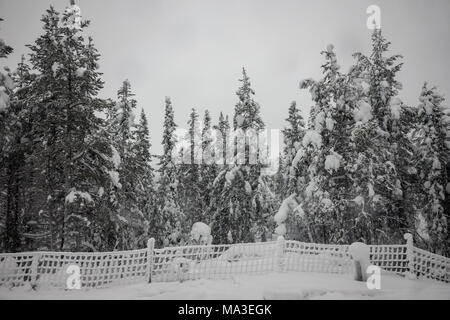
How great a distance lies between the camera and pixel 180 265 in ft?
39.6

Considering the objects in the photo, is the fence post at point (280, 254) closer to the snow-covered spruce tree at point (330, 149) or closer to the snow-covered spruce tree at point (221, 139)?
the snow-covered spruce tree at point (330, 149)

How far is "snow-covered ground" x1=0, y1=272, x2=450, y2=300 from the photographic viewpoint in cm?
932

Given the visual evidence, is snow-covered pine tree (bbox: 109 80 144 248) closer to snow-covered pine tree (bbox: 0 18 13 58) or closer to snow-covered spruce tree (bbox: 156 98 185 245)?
snow-covered spruce tree (bbox: 156 98 185 245)

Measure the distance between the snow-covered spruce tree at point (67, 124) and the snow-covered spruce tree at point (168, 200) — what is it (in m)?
14.0

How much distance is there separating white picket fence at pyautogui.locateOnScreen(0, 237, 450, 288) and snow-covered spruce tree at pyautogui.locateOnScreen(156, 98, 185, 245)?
17453 mm

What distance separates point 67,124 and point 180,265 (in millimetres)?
9016

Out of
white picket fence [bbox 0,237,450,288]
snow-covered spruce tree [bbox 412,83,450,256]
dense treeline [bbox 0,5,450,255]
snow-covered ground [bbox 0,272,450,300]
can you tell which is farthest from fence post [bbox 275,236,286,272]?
snow-covered spruce tree [bbox 412,83,450,256]

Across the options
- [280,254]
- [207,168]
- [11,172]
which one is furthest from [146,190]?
[280,254]

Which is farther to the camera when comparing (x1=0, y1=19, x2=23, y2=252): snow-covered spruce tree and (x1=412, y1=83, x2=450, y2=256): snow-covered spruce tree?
(x1=412, y1=83, x2=450, y2=256): snow-covered spruce tree

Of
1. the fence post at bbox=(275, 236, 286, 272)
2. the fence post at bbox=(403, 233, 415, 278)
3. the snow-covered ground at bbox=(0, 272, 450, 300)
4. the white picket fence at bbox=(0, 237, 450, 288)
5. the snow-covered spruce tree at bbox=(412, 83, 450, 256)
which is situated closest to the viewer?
the snow-covered ground at bbox=(0, 272, 450, 300)

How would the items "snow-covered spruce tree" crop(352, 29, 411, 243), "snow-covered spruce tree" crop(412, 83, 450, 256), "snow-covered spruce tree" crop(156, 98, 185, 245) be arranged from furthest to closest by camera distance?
"snow-covered spruce tree" crop(156, 98, 185, 245), "snow-covered spruce tree" crop(412, 83, 450, 256), "snow-covered spruce tree" crop(352, 29, 411, 243)

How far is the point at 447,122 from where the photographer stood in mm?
21312
